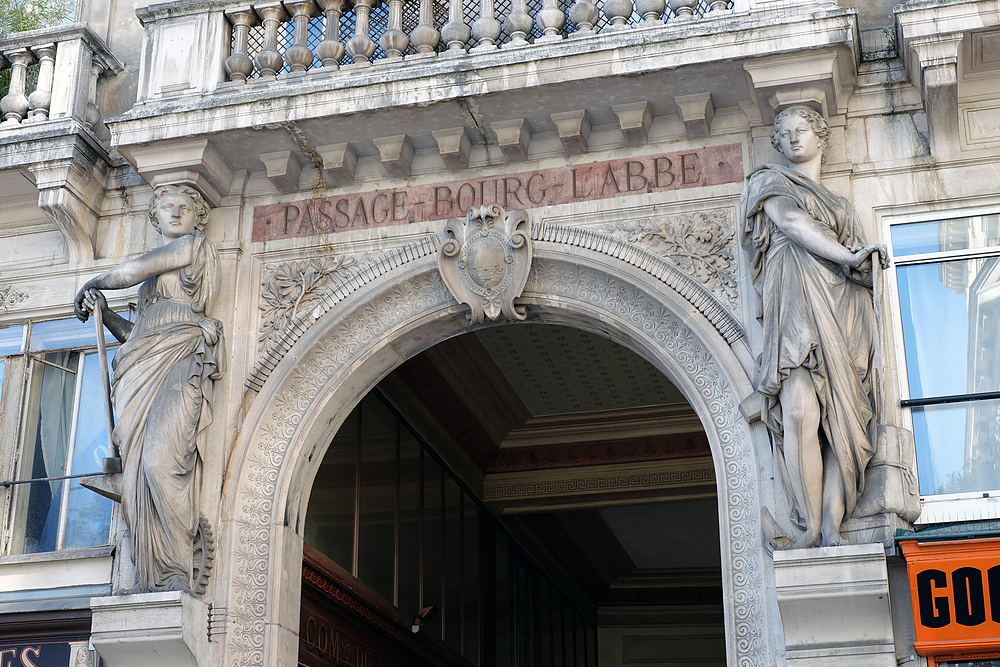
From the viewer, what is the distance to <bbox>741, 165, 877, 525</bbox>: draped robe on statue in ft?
21.9

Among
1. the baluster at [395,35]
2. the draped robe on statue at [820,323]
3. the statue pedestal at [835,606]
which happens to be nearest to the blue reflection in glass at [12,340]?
the baluster at [395,35]

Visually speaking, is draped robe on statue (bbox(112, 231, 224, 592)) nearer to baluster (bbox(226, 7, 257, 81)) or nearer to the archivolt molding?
the archivolt molding

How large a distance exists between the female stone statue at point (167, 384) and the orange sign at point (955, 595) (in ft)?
13.1

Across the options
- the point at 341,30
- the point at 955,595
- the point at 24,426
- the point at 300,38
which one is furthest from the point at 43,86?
the point at 955,595

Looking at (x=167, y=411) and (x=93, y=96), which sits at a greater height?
(x=93, y=96)

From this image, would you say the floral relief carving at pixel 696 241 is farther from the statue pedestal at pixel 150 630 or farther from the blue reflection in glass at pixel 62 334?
the blue reflection in glass at pixel 62 334

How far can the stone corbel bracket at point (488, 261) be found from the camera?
7.93 meters

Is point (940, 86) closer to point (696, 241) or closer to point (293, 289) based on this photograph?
point (696, 241)

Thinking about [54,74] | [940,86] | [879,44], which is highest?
[54,74]

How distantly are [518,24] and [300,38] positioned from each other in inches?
59.1

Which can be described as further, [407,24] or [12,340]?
[12,340]

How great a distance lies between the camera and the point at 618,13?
785 cm

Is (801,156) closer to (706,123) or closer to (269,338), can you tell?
(706,123)

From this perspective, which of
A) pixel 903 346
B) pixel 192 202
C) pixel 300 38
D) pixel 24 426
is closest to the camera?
pixel 903 346
